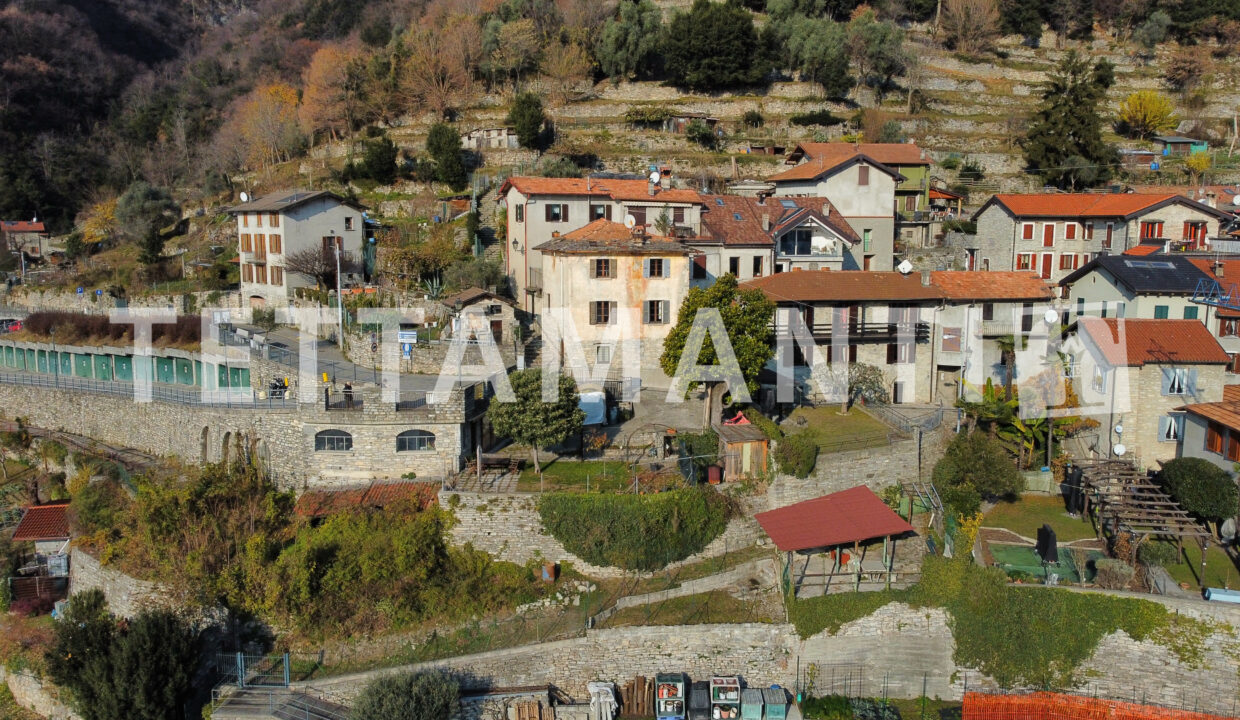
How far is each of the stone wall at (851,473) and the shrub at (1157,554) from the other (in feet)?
17.6

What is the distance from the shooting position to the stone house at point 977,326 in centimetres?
2867

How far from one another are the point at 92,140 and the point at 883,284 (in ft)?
217

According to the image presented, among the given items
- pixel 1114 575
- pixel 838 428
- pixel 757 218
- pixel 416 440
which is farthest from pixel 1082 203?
pixel 416 440

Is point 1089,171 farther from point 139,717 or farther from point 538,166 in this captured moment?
point 139,717

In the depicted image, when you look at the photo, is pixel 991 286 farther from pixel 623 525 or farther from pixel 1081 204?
pixel 623 525

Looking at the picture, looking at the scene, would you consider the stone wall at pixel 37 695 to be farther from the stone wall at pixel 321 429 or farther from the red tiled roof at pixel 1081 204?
→ the red tiled roof at pixel 1081 204

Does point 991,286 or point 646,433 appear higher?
point 991,286

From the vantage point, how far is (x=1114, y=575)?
1923 centimetres

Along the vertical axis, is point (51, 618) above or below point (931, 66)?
below

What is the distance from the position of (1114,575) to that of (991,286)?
12.7 metres

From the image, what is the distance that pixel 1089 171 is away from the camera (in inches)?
1769

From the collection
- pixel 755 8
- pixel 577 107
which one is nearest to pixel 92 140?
pixel 577 107

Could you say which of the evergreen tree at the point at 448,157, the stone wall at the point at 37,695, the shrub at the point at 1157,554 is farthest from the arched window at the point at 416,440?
the evergreen tree at the point at 448,157

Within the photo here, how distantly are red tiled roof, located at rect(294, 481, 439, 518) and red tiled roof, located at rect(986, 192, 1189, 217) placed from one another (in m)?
27.3
